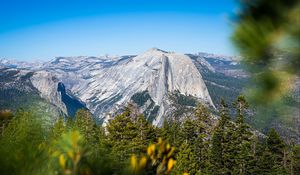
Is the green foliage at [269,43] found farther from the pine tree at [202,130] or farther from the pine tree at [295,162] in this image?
the pine tree at [295,162]

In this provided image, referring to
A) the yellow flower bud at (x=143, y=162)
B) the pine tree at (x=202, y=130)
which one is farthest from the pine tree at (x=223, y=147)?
the yellow flower bud at (x=143, y=162)

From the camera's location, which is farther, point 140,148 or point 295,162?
point 295,162

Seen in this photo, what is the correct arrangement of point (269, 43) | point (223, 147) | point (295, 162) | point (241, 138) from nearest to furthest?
point (269, 43) → point (241, 138) → point (223, 147) → point (295, 162)

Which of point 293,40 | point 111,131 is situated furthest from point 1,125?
point 111,131

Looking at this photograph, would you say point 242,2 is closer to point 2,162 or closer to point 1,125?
point 2,162

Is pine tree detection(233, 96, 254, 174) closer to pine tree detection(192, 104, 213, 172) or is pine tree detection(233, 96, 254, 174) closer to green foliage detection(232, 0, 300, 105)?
pine tree detection(192, 104, 213, 172)

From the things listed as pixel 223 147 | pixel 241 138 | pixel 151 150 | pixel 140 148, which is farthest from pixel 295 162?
pixel 151 150

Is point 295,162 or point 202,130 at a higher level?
point 202,130

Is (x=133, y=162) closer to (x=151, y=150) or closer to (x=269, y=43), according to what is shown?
(x=151, y=150)

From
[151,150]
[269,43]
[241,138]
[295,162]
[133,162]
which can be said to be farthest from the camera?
[295,162]
